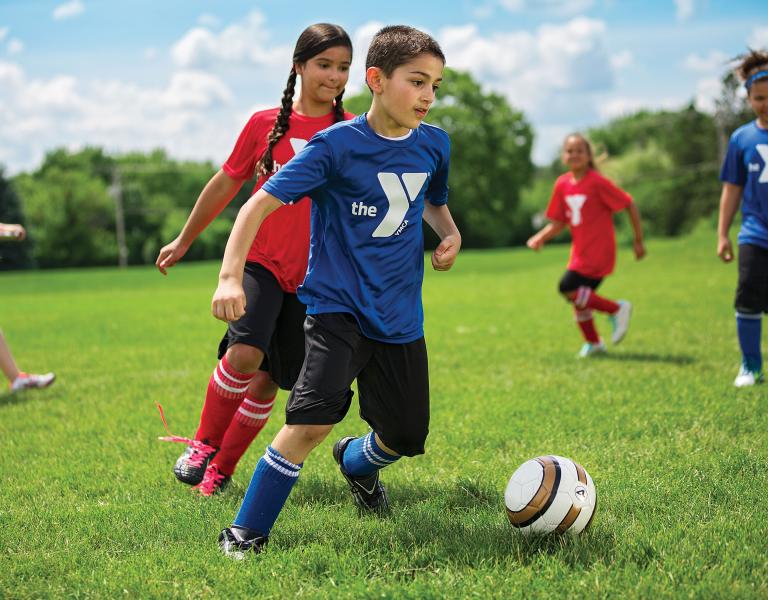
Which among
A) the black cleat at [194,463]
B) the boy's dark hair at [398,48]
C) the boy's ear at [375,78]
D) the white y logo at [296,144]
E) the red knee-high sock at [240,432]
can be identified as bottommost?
the black cleat at [194,463]

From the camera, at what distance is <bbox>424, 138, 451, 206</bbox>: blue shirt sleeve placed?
13.0ft

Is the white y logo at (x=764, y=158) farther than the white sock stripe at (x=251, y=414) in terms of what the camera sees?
Yes

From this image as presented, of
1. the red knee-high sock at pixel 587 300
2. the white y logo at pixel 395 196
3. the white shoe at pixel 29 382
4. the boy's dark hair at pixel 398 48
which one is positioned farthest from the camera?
the red knee-high sock at pixel 587 300

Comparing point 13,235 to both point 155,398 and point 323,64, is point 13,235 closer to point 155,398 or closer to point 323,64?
point 155,398

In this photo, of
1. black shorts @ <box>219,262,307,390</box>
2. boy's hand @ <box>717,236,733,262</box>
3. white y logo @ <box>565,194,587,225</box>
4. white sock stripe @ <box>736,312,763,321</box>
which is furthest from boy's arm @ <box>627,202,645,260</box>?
black shorts @ <box>219,262,307,390</box>

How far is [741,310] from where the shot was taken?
701 centimetres

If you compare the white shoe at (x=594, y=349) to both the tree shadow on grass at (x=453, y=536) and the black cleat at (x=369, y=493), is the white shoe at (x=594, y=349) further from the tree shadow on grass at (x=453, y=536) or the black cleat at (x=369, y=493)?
the black cleat at (x=369, y=493)

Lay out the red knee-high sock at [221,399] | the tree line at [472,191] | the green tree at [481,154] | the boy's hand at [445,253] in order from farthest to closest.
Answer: the green tree at [481,154]
the tree line at [472,191]
the red knee-high sock at [221,399]
the boy's hand at [445,253]

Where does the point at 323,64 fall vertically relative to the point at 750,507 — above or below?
above

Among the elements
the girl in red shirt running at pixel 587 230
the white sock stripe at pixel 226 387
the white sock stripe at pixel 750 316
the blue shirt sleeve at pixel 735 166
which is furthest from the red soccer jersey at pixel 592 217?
the white sock stripe at pixel 226 387

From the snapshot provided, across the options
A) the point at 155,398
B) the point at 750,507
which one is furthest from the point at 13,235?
the point at 750,507

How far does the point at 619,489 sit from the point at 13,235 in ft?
17.0

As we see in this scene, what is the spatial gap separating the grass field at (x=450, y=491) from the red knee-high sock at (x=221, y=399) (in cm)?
32

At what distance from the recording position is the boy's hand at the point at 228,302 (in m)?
3.15
